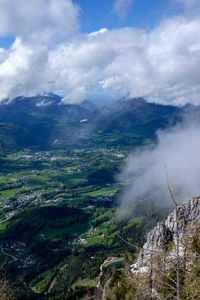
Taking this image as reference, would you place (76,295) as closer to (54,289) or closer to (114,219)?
(54,289)

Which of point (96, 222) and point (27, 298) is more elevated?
point (96, 222)

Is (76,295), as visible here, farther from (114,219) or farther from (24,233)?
(114,219)

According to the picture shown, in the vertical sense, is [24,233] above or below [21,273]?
above

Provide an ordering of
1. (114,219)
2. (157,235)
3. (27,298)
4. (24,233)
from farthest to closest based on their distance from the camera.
Result: (114,219) < (24,233) < (27,298) < (157,235)

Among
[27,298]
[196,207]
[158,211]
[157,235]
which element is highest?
[158,211]

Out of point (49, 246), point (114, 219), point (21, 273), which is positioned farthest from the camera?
point (114, 219)

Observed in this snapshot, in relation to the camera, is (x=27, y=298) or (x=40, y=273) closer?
(x=27, y=298)

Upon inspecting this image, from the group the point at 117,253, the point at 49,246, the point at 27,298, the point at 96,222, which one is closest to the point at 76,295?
the point at 27,298

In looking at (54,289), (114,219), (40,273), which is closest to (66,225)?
(114,219)

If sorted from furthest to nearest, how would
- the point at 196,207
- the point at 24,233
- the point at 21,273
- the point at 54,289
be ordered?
the point at 24,233 < the point at 21,273 < the point at 54,289 < the point at 196,207
